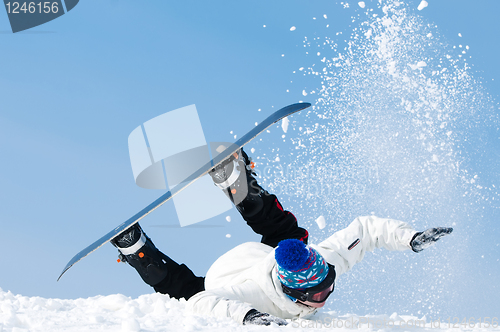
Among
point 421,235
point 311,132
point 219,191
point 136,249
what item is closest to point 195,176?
point 219,191

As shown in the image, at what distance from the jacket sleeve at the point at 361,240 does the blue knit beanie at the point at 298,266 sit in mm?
547

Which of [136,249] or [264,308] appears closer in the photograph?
[264,308]

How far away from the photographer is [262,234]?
447 cm

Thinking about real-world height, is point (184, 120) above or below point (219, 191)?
above

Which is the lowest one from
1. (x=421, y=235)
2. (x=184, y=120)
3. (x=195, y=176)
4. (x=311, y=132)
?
(x=421, y=235)

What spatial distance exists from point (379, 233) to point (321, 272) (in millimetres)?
1007

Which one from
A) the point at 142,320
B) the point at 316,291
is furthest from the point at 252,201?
the point at 142,320

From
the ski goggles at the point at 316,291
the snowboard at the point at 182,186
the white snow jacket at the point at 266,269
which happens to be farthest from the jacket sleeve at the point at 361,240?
the snowboard at the point at 182,186

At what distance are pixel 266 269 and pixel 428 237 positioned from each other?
129cm

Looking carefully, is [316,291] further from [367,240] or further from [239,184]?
[239,184]

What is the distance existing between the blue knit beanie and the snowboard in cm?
129

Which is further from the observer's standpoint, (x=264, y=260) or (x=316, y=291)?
(x=264, y=260)

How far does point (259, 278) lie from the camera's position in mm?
3107

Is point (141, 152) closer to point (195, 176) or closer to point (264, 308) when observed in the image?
point (195, 176)
